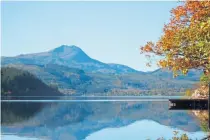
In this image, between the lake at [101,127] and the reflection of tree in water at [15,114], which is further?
the reflection of tree in water at [15,114]

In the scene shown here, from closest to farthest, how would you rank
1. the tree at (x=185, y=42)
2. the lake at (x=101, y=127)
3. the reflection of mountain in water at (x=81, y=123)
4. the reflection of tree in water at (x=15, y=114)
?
the tree at (x=185, y=42), the lake at (x=101, y=127), the reflection of mountain in water at (x=81, y=123), the reflection of tree in water at (x=15, y=114)

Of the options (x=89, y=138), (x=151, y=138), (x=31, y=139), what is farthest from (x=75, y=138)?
(x=151, y=138)

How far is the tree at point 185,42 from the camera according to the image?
38.7 m

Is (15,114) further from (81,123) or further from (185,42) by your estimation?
(185,42)

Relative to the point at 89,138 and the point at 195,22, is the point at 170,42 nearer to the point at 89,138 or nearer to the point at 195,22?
the point at 195,22

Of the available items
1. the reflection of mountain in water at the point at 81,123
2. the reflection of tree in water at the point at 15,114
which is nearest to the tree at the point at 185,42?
the reflection of mountain in water at the point at 81,123

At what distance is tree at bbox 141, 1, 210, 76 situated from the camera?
1522 inches

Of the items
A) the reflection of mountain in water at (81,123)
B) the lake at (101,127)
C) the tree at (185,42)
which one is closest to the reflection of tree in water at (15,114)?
the lake at (101,127)

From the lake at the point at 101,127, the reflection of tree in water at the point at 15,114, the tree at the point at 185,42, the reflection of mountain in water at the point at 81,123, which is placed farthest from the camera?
the reflection of tree in water at the point at 15,114

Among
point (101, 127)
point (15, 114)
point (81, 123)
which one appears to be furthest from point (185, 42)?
point (15, 114)

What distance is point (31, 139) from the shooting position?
193 feet

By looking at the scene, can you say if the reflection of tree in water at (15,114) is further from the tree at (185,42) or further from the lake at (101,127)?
the tree at (185,42)

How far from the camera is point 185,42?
40.5 m

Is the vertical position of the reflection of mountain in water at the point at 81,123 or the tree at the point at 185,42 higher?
the tree at the point at 185,42
